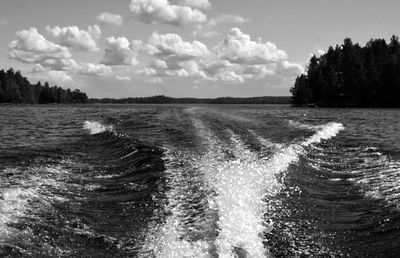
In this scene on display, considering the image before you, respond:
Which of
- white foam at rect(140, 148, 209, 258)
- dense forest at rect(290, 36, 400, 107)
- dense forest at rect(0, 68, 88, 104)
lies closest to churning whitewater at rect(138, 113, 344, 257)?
white foam at rect(140, 148, 209, 258)

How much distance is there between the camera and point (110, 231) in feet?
29.6

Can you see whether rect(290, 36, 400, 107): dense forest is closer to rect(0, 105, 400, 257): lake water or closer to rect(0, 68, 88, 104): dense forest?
rect(0, 105, 400, 257): lake water

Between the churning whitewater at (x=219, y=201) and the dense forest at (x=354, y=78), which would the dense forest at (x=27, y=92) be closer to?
the dense forest at (x=354, y=78)

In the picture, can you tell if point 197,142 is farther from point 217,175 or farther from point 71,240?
point 71,240

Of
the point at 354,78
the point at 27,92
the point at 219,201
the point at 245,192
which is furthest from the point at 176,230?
the point at 27,92

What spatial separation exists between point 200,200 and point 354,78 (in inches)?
3479

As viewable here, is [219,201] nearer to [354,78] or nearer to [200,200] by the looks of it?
[200,200]

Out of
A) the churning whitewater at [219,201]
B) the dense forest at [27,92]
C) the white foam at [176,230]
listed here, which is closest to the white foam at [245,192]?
the churning whitewater at [219,201]

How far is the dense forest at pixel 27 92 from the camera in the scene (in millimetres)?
142438

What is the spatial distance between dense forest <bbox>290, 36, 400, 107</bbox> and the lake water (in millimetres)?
72403

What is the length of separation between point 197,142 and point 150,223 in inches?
453

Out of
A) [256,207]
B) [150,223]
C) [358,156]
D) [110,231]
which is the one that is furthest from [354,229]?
[358,156]

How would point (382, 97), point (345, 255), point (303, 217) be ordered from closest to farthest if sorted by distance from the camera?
point (345, 255) → point (303, 217) → point (382, 97)

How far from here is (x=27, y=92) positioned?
15538 centimetres
